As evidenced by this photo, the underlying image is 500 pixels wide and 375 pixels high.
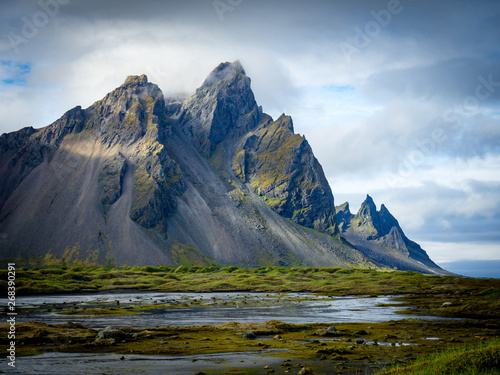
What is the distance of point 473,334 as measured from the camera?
135ft

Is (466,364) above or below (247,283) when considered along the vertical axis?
above

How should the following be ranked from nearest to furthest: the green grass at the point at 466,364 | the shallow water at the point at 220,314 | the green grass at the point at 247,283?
the green grass at the point at 466,364
the shallow water at the point at 220,314
the green grass at the point at 247,283

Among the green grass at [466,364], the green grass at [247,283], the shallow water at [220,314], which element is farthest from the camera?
the green grass at [247,283]

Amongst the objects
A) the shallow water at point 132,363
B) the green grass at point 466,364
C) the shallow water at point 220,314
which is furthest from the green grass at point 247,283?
the green grass at point 466,364

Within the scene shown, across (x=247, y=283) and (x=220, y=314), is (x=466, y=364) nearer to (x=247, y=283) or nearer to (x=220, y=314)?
(x=220, y=314)

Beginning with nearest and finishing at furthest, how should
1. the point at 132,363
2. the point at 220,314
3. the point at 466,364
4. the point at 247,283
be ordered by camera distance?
the point at 466,364
the point at 132,363
the point at 220,314
the point at 247,283

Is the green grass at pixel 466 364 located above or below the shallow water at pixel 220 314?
above

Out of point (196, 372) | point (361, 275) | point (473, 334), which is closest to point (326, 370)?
point (196, 372)

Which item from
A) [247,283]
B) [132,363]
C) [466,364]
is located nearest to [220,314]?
[132,363]

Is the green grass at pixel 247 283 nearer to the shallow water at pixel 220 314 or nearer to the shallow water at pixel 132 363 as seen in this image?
the shallow water at pixel 220 314

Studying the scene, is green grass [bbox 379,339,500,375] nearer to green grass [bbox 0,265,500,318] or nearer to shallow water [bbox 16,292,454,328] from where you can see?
shallow water [bbox 16,292,454,328]

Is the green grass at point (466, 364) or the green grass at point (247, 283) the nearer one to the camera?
the green grass at point (466, 364)

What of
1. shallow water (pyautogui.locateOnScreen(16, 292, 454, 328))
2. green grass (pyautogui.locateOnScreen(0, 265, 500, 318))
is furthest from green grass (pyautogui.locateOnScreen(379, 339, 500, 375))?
green grass (pyautogui.locateOnScreen(0, 265, 500, 318))

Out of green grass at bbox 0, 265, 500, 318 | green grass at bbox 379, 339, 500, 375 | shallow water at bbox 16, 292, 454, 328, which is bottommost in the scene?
green grass at bbox 0, 265, 500, 318
